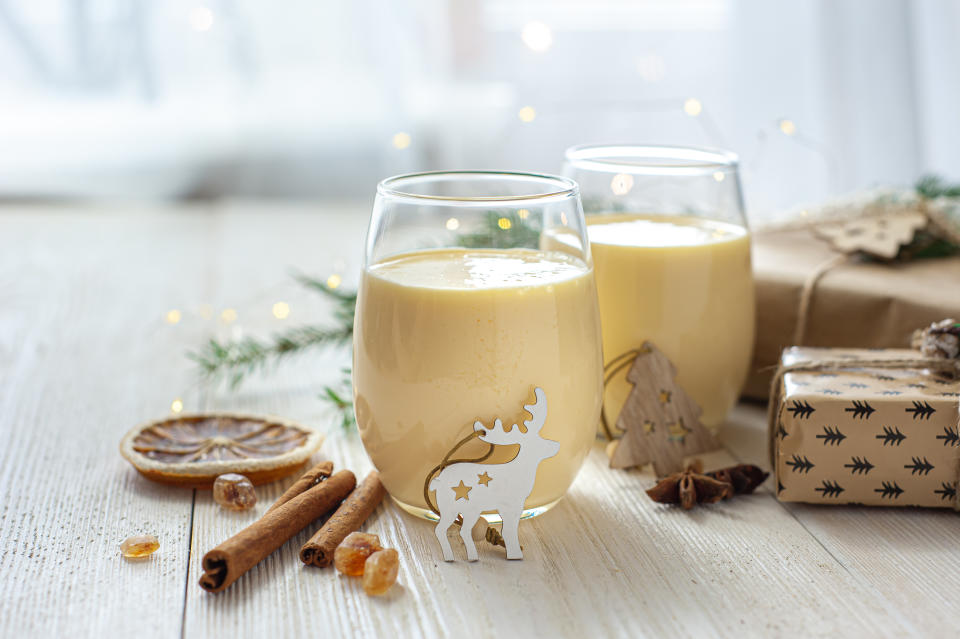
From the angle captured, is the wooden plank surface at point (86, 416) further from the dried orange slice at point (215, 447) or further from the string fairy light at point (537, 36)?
the string fairy light at point (537, 36)

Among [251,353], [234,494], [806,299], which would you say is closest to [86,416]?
[251,353]

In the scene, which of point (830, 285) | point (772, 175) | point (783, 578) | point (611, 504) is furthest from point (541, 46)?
point (783, 578)

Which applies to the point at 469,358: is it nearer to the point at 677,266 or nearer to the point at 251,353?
the point at 677,266

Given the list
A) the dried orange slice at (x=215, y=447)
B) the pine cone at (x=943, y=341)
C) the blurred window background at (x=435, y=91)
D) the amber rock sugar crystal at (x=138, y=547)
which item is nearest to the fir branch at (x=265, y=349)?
the dried orange slice at (x=215, y=447)

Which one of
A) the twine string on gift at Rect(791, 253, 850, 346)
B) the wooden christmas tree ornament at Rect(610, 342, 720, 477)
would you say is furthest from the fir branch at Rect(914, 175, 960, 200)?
the wooden christmas tree ornament at Rect(610, 342, 720, 477)

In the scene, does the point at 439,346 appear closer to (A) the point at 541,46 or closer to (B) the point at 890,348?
(B) the point at 890,348

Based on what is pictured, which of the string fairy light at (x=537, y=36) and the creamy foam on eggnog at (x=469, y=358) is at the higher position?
the string fairy light at (x=537, y=36)

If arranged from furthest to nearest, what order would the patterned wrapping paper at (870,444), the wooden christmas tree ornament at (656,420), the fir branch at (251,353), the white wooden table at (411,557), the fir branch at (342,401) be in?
the fir branch at (251,353)
the fir branch at (342,401)
the wooden christmas tree ornament at (656,420)
the patterned wrapping paper at (870,444)
the white wooden table at (411,557)
